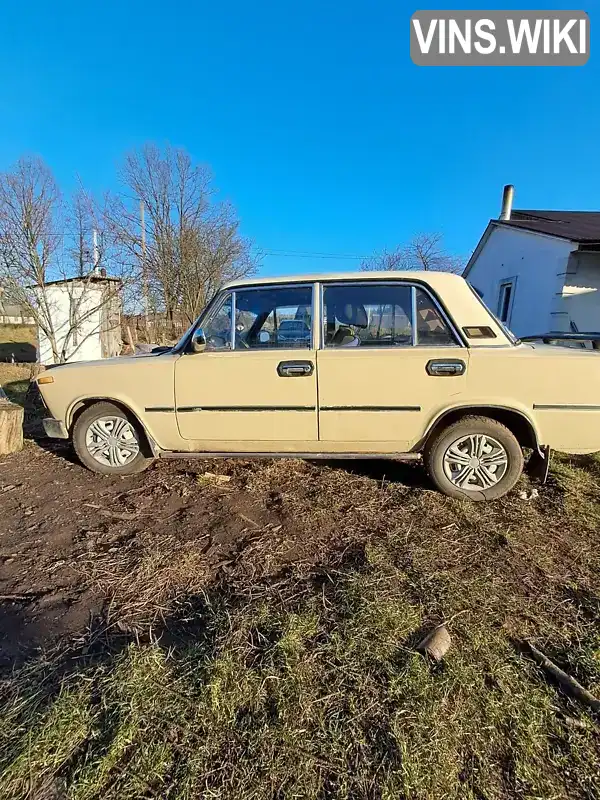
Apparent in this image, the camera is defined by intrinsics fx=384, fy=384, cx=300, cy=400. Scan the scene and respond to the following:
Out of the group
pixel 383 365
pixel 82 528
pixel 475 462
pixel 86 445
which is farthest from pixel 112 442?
pixel 475 462

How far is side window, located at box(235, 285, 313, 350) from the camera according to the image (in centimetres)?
333

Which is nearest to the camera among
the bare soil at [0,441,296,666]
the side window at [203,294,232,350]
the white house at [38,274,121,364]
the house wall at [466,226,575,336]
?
the bare soil at [0,441,296,666]

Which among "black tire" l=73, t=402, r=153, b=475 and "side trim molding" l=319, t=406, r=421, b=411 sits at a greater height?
"side trim molding" l=319, t=406, r=421, b=411

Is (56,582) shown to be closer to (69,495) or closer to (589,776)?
(69,495)

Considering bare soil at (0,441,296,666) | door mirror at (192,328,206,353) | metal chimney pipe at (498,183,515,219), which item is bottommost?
bare soil at (0,441,296,666)

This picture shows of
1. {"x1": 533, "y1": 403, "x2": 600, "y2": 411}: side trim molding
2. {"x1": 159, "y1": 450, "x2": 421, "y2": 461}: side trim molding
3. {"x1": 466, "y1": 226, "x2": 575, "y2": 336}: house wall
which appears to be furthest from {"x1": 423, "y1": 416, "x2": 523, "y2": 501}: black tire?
{"x1": 466, "y1": 226, "x2": 575, "y2": 336}: house wall

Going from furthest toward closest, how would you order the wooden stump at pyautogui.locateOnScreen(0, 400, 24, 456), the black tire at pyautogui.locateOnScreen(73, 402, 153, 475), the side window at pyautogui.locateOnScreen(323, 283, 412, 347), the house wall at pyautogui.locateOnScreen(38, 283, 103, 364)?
the house wall at pyautogui.locateOnScreen(38, 283, 103, 364) < the wooden stump at pyautogui.locateOnScreen(0, 400, 24, 456) < the black tire at pyautogui.locateOnScreen(73, 402, 153, 475) < the side window at pyautogui.locateOnScreen(323, 283, 412, 347)

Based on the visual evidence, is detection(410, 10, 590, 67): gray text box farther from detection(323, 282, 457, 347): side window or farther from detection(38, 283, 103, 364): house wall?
detection(38, 283, 103, 364): house wall

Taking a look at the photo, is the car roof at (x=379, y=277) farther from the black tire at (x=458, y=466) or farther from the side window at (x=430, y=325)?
the black tire at (x=458, y=466)

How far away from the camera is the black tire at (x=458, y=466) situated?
3.12 meters

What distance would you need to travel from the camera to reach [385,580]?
87.4 inches

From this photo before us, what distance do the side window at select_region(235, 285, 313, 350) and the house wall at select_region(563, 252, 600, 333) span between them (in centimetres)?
1128

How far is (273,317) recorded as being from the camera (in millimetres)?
3426

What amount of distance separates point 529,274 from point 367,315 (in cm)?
1253
